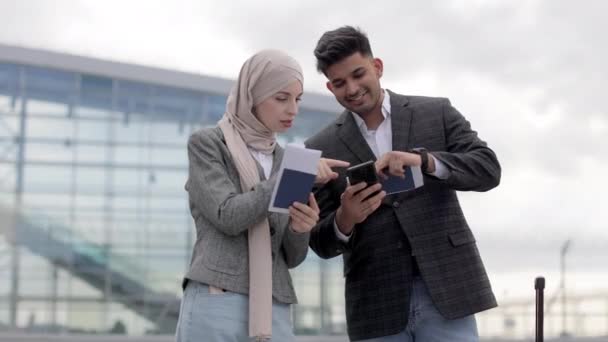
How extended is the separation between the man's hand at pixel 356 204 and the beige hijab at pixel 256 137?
0.33m

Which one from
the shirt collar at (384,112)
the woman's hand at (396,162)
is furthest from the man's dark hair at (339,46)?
the woman's hand at (396,162)

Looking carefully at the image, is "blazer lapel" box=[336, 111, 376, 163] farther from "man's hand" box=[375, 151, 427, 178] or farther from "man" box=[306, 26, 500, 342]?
"man's hand" box=[375, 151, 427, 178]

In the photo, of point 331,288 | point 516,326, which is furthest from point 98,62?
point 516,326

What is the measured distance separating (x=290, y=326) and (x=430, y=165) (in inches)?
30.7

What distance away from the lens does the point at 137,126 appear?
986 inches

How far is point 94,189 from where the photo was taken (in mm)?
24875

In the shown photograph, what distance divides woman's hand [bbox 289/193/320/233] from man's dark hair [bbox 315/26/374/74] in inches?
30.8

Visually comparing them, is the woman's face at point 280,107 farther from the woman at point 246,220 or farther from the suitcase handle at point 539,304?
the suitcase handle at point 539,304

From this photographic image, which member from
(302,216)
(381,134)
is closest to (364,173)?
(302,216)

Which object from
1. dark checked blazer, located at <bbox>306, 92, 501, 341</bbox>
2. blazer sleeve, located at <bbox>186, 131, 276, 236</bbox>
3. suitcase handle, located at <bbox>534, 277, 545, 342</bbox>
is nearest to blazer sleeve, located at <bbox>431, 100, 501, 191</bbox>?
dark checked blazer, located at <bbox>306, 92, 501, 341</bbox>

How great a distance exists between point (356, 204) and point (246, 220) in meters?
0.54

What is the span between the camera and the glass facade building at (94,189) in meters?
24.3

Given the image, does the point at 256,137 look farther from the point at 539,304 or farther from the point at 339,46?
the point at 539,304

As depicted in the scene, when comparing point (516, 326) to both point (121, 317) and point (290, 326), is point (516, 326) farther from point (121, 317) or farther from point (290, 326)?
point (290, 326)
